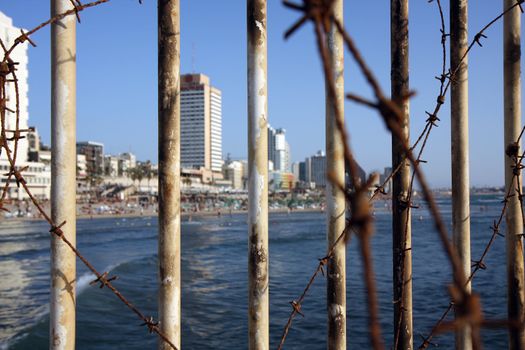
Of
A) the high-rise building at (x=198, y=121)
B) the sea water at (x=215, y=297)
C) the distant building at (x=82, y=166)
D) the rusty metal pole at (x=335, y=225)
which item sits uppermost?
the high-rise building at (x=198, y=121)

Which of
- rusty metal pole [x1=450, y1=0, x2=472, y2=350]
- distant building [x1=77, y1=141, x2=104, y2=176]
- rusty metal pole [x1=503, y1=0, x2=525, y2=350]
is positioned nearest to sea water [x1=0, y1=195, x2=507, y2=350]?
rusty metal pole [x1=450, y1=0, x2=472, y2=350]

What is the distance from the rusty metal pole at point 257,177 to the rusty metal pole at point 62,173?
1501 mm

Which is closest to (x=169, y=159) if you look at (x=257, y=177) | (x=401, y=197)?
(x=257, y=177)

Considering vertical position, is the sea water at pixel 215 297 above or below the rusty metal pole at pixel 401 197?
below

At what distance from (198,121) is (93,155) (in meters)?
50.7

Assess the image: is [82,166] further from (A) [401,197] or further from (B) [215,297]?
(A) [401,197]

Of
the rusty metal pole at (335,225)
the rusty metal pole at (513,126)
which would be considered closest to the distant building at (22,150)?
the rusty metal pole at (335,225)

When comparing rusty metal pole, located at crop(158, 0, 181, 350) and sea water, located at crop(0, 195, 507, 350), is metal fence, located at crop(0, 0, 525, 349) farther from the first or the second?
sea water, located at crop(0, 195, 507, 350)

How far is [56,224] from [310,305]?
1858 cm

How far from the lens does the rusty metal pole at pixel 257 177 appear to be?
4.39m

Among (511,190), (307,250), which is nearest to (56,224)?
(511,190)

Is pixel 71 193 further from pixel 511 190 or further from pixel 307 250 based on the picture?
pixel 307 250

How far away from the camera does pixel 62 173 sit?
381 cm

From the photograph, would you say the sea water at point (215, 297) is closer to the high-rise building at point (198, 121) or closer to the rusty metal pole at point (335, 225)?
the rusty metal pole at point (335, 225)
